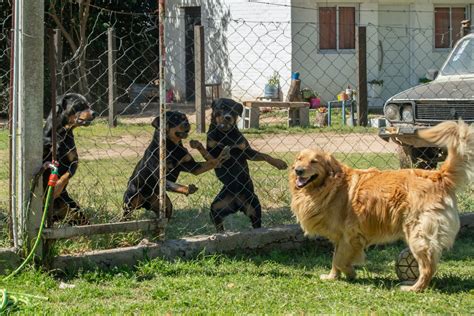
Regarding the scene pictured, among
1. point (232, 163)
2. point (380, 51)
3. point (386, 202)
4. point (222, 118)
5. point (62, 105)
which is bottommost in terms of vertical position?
point (386, 202)

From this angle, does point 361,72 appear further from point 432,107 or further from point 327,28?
point 327,28

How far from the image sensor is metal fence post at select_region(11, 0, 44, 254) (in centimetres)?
555

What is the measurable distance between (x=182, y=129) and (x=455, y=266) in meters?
2.47

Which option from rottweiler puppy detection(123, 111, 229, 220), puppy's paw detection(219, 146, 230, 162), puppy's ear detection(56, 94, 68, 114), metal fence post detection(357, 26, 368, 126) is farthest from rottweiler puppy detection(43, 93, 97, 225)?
metal fence post detection(357, 26, 368, 126)

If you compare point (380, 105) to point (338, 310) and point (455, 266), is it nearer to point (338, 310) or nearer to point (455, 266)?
point (455, 266)

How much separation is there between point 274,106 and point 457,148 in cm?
1256

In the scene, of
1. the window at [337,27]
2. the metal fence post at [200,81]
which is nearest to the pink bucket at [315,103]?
the window at [337,27]

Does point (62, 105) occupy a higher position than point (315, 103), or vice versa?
point (315, 103)

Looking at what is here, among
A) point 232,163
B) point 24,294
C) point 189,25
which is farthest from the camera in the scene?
point 189,25

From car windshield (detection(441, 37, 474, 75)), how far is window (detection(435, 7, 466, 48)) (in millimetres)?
14024

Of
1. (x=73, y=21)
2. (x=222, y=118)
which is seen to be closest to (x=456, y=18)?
(x=73, y=21)

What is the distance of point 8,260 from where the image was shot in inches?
218

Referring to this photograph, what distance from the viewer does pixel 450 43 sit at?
25312 millimetres

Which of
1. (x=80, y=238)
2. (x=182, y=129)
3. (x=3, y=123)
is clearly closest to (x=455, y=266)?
(x=182, y=129)
